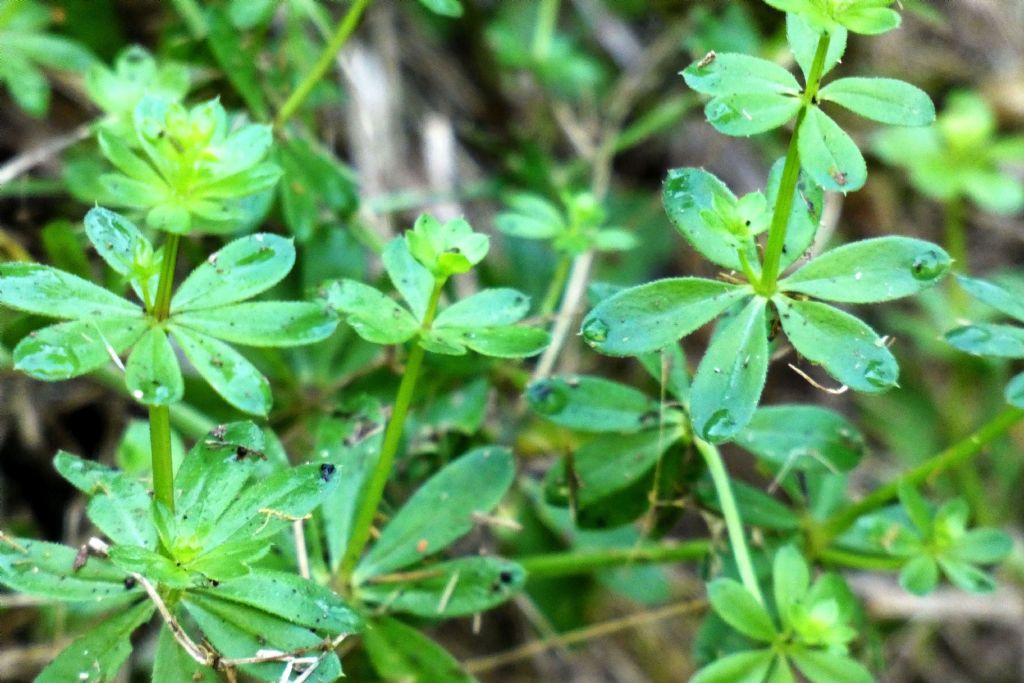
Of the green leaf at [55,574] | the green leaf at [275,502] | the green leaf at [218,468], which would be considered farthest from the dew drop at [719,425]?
the green leaf at [55,574]

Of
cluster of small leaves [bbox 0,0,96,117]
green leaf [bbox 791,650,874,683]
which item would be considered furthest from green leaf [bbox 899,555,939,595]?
cluster of small leaves [bbox 0,0,96,117]

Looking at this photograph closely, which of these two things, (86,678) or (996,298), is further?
(996,298)

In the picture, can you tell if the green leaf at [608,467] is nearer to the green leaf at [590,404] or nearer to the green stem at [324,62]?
the green leaf at [590,404]

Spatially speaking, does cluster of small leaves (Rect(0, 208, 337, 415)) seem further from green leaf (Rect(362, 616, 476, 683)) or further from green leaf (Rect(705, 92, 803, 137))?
green leaf (Rect(705, 92, 803, 137))

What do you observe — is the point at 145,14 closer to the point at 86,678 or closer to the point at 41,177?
the point at 41,177

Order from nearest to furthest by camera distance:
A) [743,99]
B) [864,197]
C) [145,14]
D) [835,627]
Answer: [743,99], [835,627], [145,14], [864,197]

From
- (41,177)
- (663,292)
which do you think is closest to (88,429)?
→ (41,177)

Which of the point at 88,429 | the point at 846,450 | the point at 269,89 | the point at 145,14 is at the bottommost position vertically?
the point at 846,450
